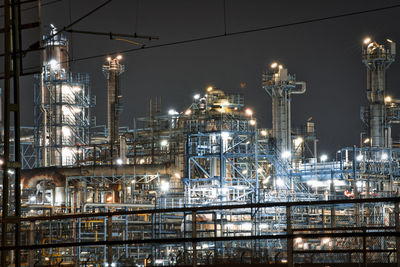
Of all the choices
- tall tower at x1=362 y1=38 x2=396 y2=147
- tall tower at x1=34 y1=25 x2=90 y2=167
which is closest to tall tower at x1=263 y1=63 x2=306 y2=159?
tall tower at x1=362 y1=38 x2=396 y2=147

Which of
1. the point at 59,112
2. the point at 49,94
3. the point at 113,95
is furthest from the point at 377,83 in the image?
the point at 49,94

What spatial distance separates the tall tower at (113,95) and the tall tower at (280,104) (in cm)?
1352

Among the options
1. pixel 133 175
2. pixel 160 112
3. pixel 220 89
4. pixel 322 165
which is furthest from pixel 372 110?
pixel 160 112

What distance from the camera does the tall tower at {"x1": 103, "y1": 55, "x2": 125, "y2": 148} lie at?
2034 inches

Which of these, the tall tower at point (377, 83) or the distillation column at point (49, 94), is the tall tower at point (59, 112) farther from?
the tall tower at point (377, 83)

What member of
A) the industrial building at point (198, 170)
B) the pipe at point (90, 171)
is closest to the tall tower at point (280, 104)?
the industrial building at point (198, 170)

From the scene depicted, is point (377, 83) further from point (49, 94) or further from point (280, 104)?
point (49, 94)

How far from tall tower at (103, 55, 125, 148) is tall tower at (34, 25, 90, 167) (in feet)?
6.78

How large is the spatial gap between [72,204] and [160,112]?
748 inches

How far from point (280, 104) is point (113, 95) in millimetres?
15151

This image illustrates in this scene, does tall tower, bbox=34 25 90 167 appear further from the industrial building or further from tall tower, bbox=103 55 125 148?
tall tower, bbox=103 55 125 148

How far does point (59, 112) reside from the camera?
4978cm

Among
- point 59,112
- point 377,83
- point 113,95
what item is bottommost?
point 59,112

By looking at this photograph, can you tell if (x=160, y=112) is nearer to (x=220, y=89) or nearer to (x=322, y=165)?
(x=220, y=89)
